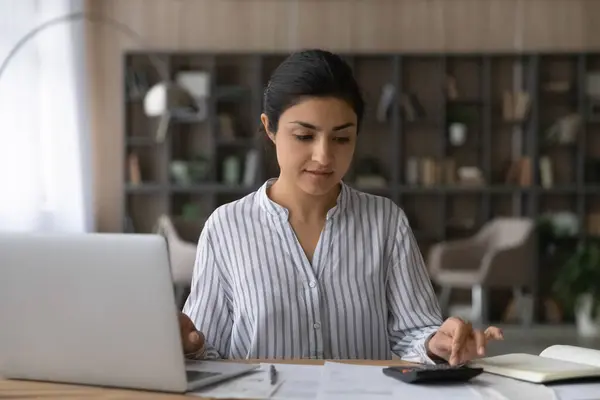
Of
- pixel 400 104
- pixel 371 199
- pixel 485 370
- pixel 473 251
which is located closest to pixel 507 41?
pixel 400 104

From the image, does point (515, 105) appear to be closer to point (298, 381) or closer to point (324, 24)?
point (324, 24)

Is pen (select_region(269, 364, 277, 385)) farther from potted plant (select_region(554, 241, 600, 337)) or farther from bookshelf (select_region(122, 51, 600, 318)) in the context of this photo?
bookshelf (select_region(122, 51, 600, 318))

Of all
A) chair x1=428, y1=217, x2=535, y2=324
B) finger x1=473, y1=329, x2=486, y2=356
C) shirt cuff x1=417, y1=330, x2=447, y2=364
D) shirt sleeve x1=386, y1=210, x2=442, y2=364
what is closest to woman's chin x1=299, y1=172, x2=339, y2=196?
shirt sleeve x1=386, y1=210, x2=442, y2=364

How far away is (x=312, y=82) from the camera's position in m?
1.94

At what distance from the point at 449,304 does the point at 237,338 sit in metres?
6.24

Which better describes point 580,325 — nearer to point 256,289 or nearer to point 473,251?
point 473,251

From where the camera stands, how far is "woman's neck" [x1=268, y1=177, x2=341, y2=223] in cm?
207

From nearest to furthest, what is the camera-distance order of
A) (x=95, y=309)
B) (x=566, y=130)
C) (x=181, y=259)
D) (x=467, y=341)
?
(x=95, y=309) → (x=467, y=341) → (x=181, y=259) → (x=566, y=130)

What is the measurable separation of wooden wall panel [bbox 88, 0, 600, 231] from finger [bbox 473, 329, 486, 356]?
6.63 metres

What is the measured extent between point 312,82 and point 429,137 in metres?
6.26

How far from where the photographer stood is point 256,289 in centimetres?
203

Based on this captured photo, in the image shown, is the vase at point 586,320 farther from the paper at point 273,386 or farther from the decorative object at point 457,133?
the paper at point 273,386

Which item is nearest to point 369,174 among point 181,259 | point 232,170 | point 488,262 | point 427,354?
point 232,170

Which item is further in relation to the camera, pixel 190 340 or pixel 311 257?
pixel 311 257
